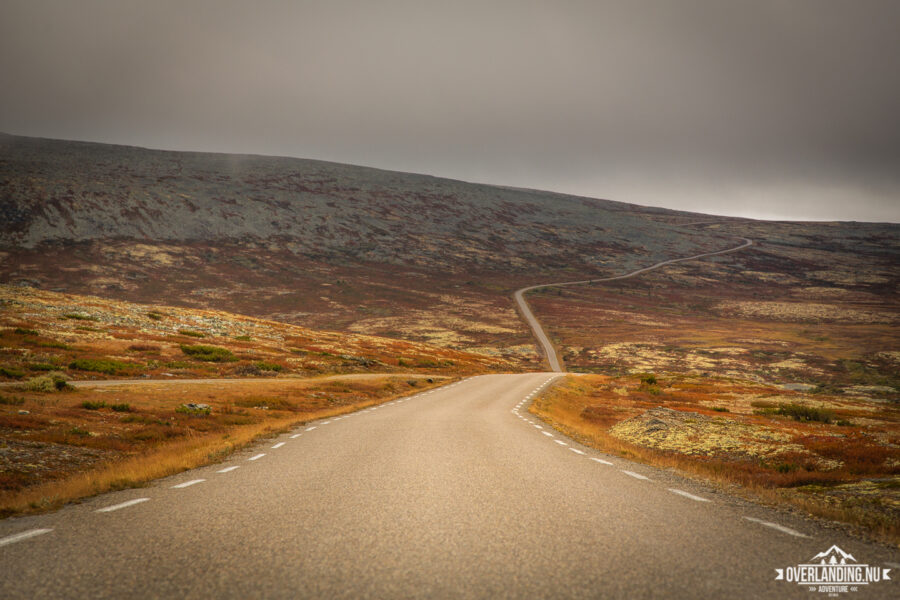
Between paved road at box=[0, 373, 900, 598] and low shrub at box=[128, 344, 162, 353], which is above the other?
paved road at box=[0, 373, 900, 598]

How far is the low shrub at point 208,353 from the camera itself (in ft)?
127

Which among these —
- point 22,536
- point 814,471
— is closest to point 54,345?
point 22,536

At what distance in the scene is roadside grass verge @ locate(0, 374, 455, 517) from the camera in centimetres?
852

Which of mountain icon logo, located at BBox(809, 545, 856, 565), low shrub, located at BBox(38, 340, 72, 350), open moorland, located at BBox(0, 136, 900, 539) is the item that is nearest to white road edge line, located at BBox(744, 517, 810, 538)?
mountain icon logo, located at BBox(809, 545, 856, 565)

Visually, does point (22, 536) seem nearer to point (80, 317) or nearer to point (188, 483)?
point (188, 483)

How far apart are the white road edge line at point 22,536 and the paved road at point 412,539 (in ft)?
0.07

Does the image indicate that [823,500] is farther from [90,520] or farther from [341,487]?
[90,520]

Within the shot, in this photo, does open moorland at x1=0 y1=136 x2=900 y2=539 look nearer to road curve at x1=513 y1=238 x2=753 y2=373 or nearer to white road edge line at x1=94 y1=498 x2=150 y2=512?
road curve at x1=513 y1=238 x2=753 y2=373

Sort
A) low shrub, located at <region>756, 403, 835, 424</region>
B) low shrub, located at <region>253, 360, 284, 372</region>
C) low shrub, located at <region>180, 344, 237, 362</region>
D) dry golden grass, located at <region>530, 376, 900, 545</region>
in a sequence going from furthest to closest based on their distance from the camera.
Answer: low shrub, located at <region>253, 360, 284, 372</region> < low shrub, located at <region>180, 344, 237, 362</region> < low shrub, located at <region>756, 403, 835, 424</region> < dry golden grass, located at <region>530, 376, 900, 545</region>

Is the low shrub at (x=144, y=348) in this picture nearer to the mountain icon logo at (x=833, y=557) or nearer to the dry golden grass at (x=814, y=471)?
the dry golden grass at (x=814, y=471)

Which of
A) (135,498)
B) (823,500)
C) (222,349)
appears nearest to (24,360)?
(222,349)

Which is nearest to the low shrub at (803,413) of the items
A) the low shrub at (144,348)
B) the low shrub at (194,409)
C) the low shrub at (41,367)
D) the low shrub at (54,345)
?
the low shrub at (194,409)

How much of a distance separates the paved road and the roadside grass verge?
0.93 metres

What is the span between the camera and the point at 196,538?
18.4 feet
